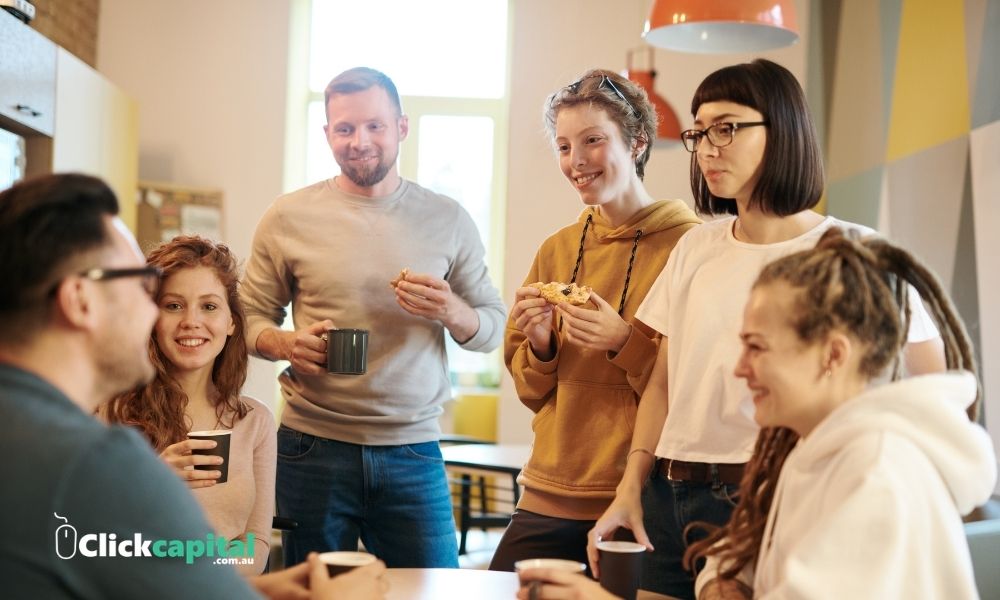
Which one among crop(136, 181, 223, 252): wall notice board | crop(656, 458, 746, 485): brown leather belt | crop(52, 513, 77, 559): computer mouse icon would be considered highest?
crop(136, 181, 223, 252): wall notice board

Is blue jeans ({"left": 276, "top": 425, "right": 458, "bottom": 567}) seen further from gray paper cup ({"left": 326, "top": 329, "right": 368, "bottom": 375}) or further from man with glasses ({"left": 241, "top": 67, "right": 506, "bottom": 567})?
gray paper cup ({"left": 326, "top": 329, "right": 368, "bottom": 375})

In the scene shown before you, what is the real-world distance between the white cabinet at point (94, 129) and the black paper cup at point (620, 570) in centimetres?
332

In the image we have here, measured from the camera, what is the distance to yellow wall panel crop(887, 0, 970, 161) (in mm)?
4168

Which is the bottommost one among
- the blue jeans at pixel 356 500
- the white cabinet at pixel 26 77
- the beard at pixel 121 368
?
the blue jeans at pixel 356 500

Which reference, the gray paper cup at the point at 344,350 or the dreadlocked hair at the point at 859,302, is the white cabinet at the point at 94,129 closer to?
the gray paper cup at the point at 344,350

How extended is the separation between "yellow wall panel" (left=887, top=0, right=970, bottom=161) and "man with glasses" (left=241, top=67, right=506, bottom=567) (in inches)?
98.6

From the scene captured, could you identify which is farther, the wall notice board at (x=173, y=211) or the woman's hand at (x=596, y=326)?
the wall notice board at (x=173, y=211)

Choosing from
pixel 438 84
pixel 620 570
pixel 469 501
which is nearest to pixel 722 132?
→ pixel 620 570

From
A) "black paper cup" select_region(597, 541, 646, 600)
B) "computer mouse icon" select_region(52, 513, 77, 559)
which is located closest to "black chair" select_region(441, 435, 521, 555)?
"black paper cup" select_region(597, 541, 646, 600)

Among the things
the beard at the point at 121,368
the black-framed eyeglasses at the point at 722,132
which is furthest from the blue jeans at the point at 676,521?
the beard at the point at 121,368

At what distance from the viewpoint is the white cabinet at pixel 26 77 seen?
388cm

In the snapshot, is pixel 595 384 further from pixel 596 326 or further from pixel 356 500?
pixel 356 500

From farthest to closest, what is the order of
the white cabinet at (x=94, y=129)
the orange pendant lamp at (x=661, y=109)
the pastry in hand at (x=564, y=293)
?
the orange pendant lamp at (x=661, y=109), the white cabinet at (x=94, y=129), the pastry in hand at (x=564, y=293)

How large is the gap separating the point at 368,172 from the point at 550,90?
12.3 ft
